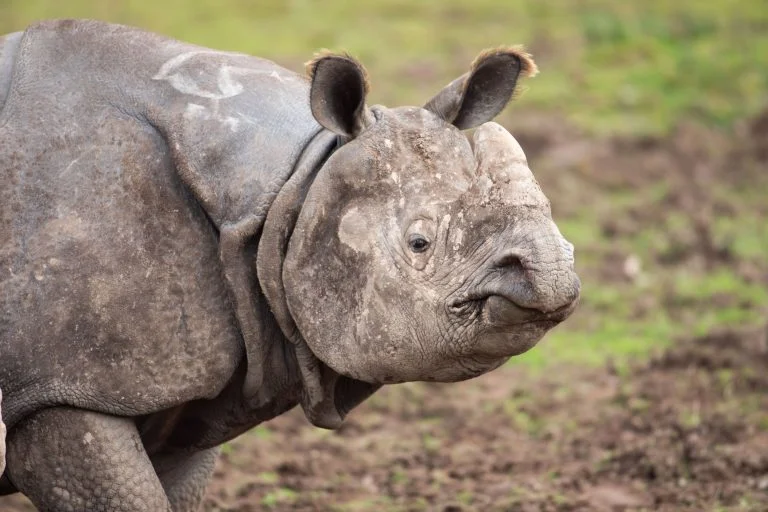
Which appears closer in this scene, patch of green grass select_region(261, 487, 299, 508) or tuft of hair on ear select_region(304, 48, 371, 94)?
tuft of hair on ear select_region(304, 48, 371, 94)

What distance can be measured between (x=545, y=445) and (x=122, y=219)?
10.5 ft

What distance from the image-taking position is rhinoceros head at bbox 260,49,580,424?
13.2 feet

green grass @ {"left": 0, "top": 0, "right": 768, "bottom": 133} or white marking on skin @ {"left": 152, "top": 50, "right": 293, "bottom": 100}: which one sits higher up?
white marking on skin @ {"left": 152, "top": 50, "right": 293, "bottom": 100}

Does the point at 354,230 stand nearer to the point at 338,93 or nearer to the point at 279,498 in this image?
the point at 338,93

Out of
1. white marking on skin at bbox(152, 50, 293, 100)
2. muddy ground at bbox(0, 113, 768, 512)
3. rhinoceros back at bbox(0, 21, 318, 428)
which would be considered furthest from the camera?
muddy ground at bbox(0, 113, 768, 512)

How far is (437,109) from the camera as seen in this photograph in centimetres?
436

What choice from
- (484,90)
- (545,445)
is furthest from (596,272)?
(484,90)

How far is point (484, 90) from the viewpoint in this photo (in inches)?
175

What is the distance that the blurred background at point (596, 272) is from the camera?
6352mm

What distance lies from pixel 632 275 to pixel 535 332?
534 centimetres

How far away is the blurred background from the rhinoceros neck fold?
1.65 metres

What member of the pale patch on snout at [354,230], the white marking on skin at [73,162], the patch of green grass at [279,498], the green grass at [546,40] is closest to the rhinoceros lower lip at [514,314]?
the pale patch on snout at [354,230]

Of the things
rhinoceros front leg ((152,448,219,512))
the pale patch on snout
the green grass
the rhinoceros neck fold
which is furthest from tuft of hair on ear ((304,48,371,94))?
the green grass

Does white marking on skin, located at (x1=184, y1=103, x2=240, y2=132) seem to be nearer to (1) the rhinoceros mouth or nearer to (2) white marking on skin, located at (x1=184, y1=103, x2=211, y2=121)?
(2) white marking on skin, located at (x1=184, y1=103, x2=211, y2=121)
